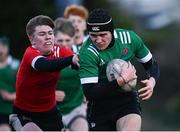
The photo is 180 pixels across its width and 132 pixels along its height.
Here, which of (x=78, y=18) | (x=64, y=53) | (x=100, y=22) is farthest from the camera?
(x=78, y=18)

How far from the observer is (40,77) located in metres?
8.98

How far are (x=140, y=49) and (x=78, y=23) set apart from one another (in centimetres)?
321

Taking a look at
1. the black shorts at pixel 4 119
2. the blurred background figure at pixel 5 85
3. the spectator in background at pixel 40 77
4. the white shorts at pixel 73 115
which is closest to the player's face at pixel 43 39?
the spectator in background at pixel 40 77

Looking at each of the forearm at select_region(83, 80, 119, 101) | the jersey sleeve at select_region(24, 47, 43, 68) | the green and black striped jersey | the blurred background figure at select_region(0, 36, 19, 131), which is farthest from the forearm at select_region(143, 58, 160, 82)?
the blurred background figure at select_region(0, 36, 19, 131)

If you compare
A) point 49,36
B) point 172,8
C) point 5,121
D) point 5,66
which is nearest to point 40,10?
point 5,66

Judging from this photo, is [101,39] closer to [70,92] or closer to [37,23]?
[37,23]

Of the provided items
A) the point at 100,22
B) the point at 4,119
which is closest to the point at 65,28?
the point at 4,119

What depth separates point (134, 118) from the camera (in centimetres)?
859

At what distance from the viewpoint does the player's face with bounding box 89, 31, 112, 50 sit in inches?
334

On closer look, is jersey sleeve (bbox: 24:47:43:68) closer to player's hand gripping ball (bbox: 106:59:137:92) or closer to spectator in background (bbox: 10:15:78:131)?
spectator in background (bbox: 10:15:78:131)

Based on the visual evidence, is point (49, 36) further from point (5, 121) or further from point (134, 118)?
point (5, 121)

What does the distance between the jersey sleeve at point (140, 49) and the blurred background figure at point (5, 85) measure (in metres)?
3.91

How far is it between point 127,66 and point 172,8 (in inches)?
794

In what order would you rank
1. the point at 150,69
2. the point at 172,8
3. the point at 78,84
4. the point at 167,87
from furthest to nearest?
the point at 172,8 < the point at 167,87 < the point at 78,84 < the point at 150,69
